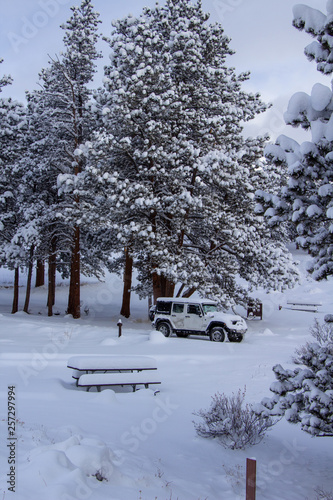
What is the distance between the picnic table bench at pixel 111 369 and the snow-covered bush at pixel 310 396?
15.4 ft

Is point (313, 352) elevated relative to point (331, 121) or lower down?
lower down

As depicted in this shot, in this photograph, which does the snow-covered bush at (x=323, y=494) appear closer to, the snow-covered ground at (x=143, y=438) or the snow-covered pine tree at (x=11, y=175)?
the snow-covered ground at (x=143, y=438)

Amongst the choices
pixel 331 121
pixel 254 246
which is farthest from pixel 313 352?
pixel 254 246

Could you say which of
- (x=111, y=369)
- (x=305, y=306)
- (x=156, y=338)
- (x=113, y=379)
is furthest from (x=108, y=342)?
(x=305, y=306)

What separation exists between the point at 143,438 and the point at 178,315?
515 inches

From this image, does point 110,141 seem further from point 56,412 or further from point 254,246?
point 56,412

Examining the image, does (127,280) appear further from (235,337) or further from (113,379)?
(113,379)

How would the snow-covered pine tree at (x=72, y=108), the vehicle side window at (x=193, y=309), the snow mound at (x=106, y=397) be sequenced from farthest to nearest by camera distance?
the snow-covered pine tree at (x=72, y=108) < the vehicle side window at (x=193, y=309) < the snow mound at (x=106, y=397)

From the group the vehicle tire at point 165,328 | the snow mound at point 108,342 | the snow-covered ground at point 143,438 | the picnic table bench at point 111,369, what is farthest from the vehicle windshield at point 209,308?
the picnic table bench at point 111,369

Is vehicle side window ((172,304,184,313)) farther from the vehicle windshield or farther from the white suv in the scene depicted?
the vehicle windshield

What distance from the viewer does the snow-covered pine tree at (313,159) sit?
5.43m

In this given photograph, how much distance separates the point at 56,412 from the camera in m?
8.55

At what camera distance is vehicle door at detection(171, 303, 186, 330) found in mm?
20953

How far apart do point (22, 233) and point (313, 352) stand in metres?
23.0
